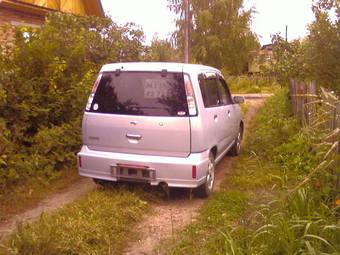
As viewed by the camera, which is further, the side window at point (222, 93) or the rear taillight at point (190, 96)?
the side window at point (222, 93)

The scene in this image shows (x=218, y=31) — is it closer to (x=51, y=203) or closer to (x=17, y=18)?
(x=17, y=18)

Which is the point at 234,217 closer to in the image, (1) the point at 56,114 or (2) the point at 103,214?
(2) the point at 103,214

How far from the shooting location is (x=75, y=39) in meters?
8.90

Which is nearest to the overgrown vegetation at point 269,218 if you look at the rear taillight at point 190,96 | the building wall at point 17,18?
the rear taillight at point 190,96

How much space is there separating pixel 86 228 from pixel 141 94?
193 cm

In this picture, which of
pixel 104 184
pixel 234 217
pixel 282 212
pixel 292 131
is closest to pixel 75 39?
pixel 104 184

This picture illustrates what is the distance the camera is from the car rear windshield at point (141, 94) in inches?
211

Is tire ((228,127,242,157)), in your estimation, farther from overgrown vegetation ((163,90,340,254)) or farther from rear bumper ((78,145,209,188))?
rear bumper ((78,145,209,188))

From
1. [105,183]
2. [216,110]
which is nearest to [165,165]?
[105,183]

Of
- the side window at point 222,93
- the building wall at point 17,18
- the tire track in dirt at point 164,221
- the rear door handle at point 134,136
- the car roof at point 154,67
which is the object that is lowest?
the tire track in dirt at point 164,221

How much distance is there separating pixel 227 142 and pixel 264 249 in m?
3.64

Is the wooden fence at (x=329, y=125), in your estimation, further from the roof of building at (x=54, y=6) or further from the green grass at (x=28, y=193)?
the roof of building at (x=54, y=6)

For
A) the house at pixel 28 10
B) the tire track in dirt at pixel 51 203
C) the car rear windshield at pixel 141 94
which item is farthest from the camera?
the house at pixel 28 10

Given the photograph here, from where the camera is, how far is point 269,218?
4.13 meters
